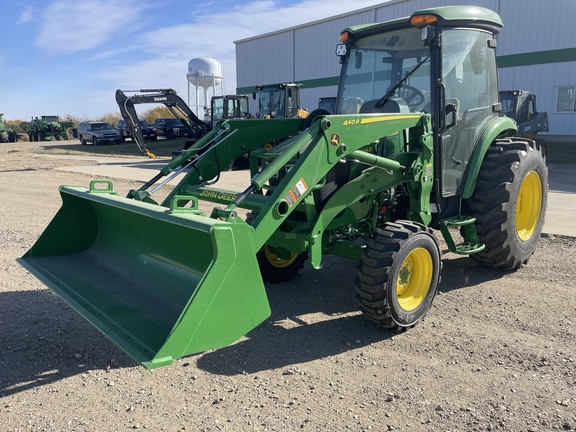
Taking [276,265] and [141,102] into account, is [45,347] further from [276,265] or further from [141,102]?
[141,102]

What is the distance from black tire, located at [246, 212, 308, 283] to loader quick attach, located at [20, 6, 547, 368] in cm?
2

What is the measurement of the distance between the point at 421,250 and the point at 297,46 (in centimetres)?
2721

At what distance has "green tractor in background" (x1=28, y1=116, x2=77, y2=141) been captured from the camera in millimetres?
43647

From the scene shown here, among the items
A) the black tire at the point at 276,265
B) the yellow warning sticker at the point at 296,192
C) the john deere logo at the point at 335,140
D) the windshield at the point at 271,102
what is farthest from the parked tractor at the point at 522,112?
the yellow warning sticker at the point at 296,192

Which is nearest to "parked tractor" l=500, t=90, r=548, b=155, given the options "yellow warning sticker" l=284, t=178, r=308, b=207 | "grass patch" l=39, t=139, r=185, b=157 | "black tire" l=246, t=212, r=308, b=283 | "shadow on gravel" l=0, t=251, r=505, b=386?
"shadow on gravel" l=0, t=251, r=505, b=386

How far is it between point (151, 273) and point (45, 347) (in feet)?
3.13

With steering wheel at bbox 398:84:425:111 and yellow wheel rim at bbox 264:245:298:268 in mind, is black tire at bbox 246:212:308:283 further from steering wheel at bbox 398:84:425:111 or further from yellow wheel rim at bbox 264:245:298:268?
steering wheel at bbox 398:84:425:111

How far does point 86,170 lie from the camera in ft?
57.8

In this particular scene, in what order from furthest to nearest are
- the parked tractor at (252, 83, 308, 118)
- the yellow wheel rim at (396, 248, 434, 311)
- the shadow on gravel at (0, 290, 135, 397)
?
the parked tractor at (252, 83, 308, 118) → the yellow wheel rim at (396, 248, 434, 311) → the shadow on gravel at (0, 290, 135, 397)

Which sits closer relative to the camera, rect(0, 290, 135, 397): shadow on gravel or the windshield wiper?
rect(0, 290, 135, 397): shadow on gravel

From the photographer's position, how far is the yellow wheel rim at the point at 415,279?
4.21 meters

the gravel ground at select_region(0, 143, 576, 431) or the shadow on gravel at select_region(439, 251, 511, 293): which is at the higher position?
the shadow on gravel at select_region(439, 251, 511, 293)

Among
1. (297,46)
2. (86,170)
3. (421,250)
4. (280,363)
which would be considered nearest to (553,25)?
(297,46)

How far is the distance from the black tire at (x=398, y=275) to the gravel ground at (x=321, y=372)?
0.21 meters
